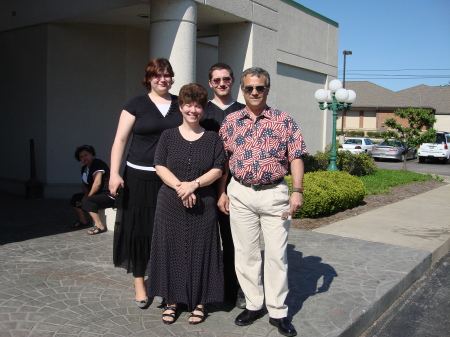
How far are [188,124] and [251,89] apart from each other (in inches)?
22.1

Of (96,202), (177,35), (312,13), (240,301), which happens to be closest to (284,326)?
(240,301)

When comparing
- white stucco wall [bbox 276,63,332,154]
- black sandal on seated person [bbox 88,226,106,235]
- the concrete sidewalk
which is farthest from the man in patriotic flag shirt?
white stucco wall [bbox 276,63,332,154]

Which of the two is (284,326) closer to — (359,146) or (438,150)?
(359,146)

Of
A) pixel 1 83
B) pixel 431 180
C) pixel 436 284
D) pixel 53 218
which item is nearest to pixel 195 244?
pixel 436 284

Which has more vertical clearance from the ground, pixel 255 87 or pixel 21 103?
pixel 21 103

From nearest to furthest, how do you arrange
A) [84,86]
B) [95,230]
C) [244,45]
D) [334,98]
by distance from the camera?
[95,230] → [244,45] → [84,86] → [334,98]

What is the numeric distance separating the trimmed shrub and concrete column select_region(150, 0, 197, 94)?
3.09 meters

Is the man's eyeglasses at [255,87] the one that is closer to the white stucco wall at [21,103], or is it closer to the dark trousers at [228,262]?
the dark trousers at [228,262]

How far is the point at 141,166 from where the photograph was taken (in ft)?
13.0

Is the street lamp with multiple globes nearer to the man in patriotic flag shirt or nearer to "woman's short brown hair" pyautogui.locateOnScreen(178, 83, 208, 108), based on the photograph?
the man in patriotic flag shirt

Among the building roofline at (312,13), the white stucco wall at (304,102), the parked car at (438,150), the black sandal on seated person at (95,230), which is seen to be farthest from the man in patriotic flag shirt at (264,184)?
the parked car at (438,150)

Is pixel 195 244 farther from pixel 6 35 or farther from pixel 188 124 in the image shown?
pixel 6 35

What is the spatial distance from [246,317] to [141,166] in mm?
1507

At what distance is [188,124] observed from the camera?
3705mm
